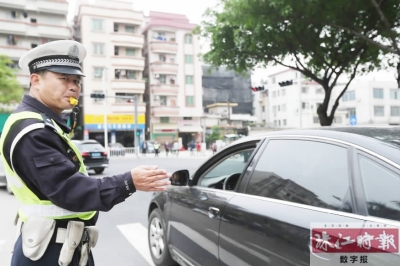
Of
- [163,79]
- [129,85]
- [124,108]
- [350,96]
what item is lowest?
[124,108]

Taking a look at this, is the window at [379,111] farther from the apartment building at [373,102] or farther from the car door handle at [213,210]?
the car door handle at [213,210]

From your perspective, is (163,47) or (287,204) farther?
(163,47)

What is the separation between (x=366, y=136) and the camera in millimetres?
1893

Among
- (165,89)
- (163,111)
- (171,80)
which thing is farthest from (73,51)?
(171,80)

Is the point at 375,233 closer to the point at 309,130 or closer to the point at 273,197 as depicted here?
the point at 273,197

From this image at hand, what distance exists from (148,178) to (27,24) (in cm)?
3796

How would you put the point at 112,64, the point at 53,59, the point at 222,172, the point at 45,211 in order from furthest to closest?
the point at 112,64 → the point at 222,172 → the point at 53,59 → the point at 45,211

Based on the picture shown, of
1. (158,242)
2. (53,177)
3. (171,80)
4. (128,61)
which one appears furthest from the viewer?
(171,80)

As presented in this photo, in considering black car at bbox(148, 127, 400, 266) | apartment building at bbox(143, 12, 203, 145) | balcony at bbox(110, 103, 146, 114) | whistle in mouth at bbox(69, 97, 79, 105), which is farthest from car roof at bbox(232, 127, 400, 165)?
apartment building at bbox(143, 12, 203, 145)

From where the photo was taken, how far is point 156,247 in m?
3.83

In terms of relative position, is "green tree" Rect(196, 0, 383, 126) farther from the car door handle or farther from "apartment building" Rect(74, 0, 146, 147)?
"apartment building" Rect(74, 0, 146, 147)

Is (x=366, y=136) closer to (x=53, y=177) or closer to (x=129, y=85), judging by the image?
(x=53, y=177)

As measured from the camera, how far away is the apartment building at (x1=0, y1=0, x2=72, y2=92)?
33281 mm

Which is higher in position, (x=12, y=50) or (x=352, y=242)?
(x=12, y=50)
